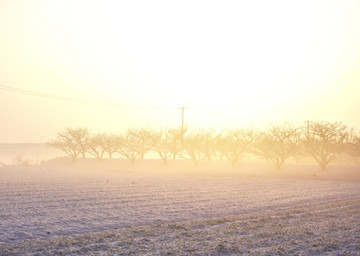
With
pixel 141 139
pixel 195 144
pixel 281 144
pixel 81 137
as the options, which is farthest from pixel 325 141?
pixel 81 137

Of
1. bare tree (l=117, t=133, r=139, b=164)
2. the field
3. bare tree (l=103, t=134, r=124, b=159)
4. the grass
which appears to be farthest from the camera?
bare tree (l=103, t=134, r=124, b=159)

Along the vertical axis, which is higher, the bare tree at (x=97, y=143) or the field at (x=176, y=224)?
the bare tree at (x=97, y=143)

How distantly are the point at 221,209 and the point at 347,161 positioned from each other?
8148 cm

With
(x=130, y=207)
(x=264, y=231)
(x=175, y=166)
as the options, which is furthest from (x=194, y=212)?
(x=175, y=166)

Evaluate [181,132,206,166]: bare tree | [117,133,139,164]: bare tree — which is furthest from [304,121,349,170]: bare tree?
[117,133,139,164]: bare tree

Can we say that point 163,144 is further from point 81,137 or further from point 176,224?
point 176,224

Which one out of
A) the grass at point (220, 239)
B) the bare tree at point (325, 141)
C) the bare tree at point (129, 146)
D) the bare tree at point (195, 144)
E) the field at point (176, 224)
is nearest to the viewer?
the grass at point (220, 239)

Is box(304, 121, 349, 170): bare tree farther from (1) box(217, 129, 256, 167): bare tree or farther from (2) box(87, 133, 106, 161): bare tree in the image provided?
(2) box(87, 133, 106, 161): bare tree

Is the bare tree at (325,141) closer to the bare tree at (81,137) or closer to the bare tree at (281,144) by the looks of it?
the bare tree at (281,144)

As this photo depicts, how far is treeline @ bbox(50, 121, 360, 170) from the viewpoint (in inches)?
2202

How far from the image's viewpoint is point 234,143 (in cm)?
6856

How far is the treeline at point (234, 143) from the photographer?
2202 inches

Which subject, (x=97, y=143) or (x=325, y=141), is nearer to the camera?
(x=325, y=141)

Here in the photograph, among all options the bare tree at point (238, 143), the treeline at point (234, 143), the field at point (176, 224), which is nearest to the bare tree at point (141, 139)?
the treeline at point (234, 143)
